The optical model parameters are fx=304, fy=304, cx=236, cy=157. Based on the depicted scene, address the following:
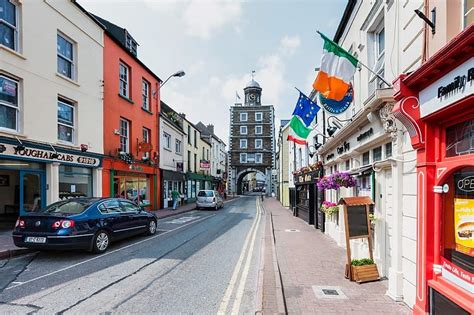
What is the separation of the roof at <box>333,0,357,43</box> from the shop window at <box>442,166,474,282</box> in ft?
24.7

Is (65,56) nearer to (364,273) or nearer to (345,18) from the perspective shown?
(345,18)

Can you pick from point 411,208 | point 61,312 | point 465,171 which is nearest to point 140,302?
point 61,312

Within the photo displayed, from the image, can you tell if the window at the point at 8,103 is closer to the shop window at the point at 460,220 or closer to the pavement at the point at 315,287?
the pavement at the point at 315,287

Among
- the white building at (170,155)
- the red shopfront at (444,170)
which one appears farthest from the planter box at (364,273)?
the white building at (170,155)

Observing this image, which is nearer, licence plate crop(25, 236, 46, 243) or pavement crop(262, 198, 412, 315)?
pavement crop(262, 198, 412, 315)

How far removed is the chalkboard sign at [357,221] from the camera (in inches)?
247

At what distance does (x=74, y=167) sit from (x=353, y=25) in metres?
12.5

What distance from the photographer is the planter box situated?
19.6ft

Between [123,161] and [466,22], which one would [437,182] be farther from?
[123,161]

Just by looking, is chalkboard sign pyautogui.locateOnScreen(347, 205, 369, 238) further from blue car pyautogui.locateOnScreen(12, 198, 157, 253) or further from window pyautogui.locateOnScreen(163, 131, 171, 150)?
window pyautogui.locateOnScreen(163, 131, 171, 150)

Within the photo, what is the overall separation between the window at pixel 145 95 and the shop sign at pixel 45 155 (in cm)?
768

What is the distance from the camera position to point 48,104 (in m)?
11.9

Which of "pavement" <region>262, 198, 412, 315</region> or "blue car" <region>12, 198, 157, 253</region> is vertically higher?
"blue car" <region>12, 198, 157, 253</region>

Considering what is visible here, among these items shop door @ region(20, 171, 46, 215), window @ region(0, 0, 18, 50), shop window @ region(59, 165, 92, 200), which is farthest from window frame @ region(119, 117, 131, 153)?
window @ region(0, 0, 18, 50)
